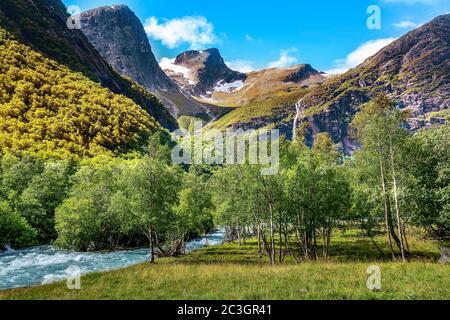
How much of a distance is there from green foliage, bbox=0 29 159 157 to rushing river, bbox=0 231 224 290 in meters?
52.7

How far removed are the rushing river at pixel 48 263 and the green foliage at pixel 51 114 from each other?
52727 mm

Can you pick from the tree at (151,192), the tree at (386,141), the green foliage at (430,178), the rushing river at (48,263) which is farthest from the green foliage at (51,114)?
the green foliage at (430,178)

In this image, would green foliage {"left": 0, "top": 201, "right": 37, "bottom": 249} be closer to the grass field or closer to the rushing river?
the rushing river

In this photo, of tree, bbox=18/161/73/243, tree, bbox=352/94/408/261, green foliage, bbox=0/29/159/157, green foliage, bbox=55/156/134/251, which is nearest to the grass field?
tree, bbox=352/94/408/261

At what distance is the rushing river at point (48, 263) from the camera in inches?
1709

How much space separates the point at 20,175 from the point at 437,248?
8880 centimetres

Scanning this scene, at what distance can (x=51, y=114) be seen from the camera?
14612 cm

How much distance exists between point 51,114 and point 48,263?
102 metres

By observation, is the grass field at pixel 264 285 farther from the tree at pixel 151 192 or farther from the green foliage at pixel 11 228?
the green foliage at pixel 11 228

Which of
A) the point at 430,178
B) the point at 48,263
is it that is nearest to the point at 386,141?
the point at 430,178

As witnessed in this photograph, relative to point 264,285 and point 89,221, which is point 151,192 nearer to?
point 89,221
